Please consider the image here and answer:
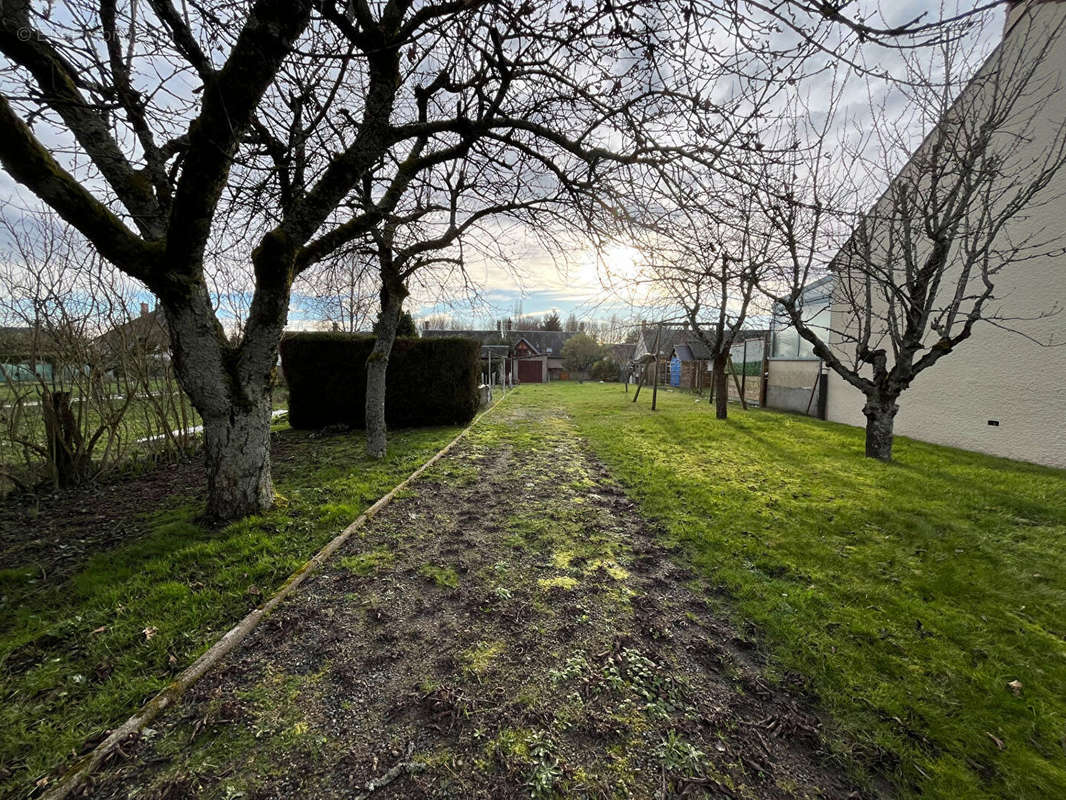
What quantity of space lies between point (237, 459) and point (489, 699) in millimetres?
3528

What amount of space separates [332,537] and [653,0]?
4.98 meters

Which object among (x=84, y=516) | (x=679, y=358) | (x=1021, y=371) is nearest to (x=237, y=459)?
(x=84, y=516)

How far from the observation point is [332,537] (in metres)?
3.81

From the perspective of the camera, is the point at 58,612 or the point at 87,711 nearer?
the point at 87,711

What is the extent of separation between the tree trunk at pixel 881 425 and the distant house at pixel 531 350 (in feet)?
86.8

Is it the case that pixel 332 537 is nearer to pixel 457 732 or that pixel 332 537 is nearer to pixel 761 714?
pixel 457 732

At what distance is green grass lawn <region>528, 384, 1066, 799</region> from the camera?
181 centimetres

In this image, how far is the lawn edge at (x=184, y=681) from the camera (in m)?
1.58

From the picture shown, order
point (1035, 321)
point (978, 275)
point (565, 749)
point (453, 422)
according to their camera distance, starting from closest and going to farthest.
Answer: point (565, 749)
point (1035, 321)
point (978, 275)
point (453, 422)

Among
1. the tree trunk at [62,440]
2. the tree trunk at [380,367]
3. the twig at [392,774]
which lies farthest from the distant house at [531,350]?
the twig at [392,774]

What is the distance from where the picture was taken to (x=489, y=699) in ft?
6.68

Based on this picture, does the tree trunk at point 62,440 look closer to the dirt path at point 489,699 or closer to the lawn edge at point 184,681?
the lawn edge at point 184,681

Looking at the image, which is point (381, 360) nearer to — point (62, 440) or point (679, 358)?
point (62, 440)

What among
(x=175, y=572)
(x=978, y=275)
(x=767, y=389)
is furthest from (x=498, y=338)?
(x=175, y=572)
